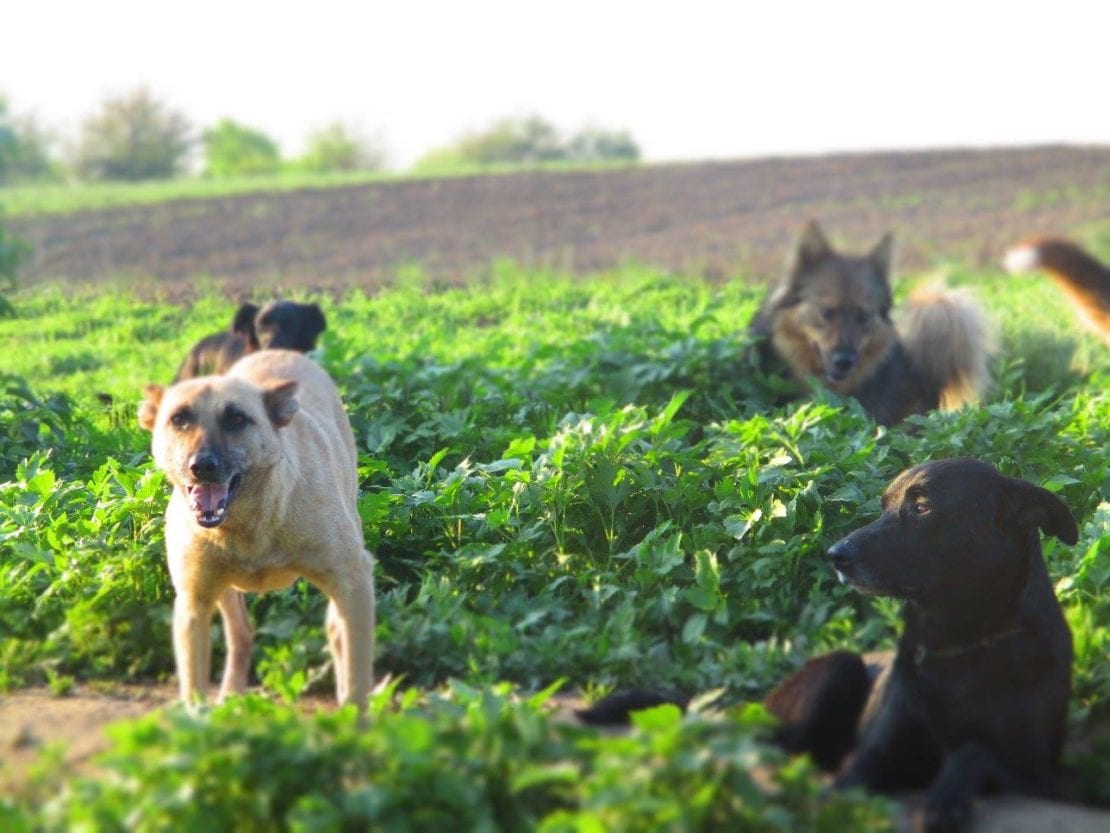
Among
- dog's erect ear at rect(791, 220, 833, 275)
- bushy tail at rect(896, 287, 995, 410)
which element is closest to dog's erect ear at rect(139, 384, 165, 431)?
dog's erect ear at rect(791, 220, 833, 275)

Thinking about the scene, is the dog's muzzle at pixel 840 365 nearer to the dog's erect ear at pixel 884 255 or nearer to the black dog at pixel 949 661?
the dog's erect ear at pixel 884 255

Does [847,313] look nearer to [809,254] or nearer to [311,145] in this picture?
[809,254]

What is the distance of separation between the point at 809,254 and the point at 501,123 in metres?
29.2

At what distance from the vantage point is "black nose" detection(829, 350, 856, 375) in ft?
30.0

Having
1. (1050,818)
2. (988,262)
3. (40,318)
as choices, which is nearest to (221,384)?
(1050,818)

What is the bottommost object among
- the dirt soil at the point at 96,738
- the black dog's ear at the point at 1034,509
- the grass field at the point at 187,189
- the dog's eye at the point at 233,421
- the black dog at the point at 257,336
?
the dirt soil at the point at 96,738

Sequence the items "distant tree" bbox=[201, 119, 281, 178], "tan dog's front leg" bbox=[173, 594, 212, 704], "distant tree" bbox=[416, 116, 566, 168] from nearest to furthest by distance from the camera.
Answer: "tan dog's front leg" bbox=[173, 594, 212, 704] → "distant tree" bbox=[416, 116, 566, 168] → "distant tree" bbox=[201, 119, 281, 178]

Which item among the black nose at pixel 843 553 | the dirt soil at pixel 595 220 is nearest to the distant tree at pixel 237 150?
the dirt soil at pixel 595 220

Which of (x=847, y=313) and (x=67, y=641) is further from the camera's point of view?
(x=847, y=313)

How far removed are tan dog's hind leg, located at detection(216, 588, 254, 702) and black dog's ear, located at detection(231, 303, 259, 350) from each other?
4.26 meters

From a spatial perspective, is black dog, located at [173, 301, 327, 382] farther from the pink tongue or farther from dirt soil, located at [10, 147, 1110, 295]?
dirt soil, located at [10, 147, 1110, 295]

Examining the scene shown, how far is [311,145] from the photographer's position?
3766 cm

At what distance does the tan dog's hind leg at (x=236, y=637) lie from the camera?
525cm

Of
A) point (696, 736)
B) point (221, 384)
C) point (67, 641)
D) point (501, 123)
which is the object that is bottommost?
point (67, 641)
